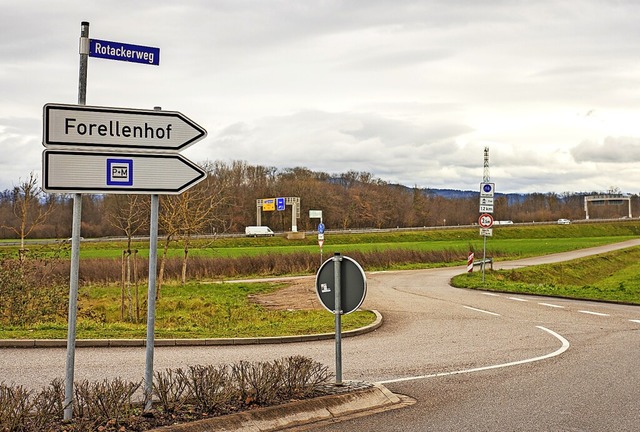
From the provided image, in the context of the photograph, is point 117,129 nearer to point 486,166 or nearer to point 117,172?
point 117,172

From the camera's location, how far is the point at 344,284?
8250 millimetres

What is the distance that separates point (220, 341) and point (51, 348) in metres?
2.93

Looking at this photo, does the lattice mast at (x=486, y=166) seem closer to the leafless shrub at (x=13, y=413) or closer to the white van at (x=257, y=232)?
the white van at (x=257, y=232)

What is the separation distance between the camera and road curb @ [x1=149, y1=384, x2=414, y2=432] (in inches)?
248

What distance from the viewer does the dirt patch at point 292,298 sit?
22955 millimetres

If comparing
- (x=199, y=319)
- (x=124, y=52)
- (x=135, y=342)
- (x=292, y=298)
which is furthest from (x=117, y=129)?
(x=292, y=298)

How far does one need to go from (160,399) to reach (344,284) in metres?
2.63

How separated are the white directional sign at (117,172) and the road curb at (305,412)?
219cm

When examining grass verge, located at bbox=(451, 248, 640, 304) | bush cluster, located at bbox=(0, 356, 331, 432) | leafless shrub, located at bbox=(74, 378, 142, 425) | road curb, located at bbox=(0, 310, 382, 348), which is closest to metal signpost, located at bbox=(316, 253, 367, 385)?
bush cluster, located at bbox=(0, 356, 331, 432)

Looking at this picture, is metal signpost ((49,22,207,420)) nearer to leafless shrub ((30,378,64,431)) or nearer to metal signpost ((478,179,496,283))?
leafless shrub ((30,378,64,431))

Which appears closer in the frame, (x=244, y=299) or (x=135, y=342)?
(x=135, y=342)

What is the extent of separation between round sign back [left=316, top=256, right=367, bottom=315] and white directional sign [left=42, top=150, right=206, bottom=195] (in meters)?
2.25

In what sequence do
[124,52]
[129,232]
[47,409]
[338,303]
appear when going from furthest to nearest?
[129,232], [338,303], [124,52], [47,409]

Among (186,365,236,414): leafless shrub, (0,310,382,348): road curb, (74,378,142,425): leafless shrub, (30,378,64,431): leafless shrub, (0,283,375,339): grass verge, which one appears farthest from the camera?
(0,283,375,339): grass verge
